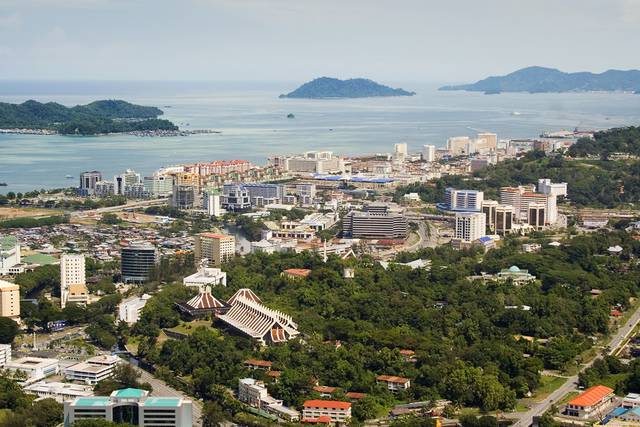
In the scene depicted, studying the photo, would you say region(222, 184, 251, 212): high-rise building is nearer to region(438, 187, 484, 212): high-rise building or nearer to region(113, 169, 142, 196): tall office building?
region(113, 169, 142, 196): tall office building

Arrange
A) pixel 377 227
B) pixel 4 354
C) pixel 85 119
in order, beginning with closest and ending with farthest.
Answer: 1. pixel 4 354
2. pixel 377 227
3. pixel 85 119

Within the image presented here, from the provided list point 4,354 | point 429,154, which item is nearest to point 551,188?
point 429,154

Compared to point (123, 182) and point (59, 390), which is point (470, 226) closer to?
point (123, 182)

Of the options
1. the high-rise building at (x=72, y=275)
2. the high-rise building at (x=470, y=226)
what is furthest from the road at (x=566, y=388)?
the high-rise building at (x=72, y=275)

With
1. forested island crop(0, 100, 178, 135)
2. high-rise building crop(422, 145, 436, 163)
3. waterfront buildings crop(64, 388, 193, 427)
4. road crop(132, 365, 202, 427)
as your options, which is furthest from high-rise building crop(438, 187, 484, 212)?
forested island crop(0, 100, 178, 135)

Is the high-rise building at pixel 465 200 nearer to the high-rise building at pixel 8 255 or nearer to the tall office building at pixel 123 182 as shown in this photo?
the tall office building at pixel 123 182

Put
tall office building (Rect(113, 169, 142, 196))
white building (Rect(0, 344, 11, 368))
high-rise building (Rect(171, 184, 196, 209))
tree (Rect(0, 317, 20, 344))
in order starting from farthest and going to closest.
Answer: tall office building (Rect(113, 169, 142, 196)), high-rise building (Rect(171, 184, 196, 209)), tree (Rect(0, 317, 20, 344)), white building (Rect(0, 344, 11, 368))

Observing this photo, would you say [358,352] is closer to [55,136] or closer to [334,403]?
[334,403]
